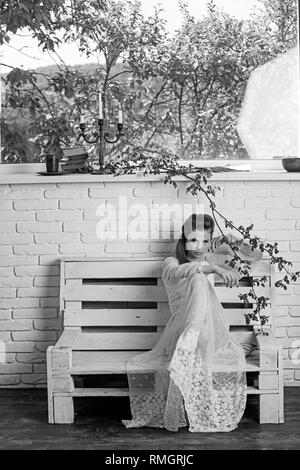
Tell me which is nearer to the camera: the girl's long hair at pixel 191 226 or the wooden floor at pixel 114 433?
the wooden floor at pixel 114 433

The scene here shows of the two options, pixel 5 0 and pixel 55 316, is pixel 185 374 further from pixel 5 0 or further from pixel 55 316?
pixel 5 0

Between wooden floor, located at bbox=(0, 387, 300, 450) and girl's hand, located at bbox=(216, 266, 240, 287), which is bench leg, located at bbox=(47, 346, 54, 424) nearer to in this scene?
wooden floor, located at bbox=(0, 387, 300, 450)

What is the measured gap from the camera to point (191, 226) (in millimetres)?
4016

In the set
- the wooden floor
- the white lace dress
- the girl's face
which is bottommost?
the wooden floor

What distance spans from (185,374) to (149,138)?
1.43 m

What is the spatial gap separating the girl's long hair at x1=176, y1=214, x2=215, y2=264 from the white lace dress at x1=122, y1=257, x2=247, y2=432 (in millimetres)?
96

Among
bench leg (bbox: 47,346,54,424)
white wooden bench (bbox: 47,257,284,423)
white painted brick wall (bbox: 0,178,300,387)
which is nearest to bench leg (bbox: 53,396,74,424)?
bench leg (bbox: 47,346,54,424)

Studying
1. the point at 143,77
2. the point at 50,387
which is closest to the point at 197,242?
the point at 50,387

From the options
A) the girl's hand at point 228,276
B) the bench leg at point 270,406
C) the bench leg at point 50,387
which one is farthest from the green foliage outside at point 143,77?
the bench leg at point 270,406

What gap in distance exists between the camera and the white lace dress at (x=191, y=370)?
3650 millimetres

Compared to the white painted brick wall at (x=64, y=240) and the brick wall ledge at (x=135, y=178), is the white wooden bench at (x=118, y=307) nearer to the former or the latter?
the white painted brick wall at (x=64, y=240)

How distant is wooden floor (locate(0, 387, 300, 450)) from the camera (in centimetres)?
353

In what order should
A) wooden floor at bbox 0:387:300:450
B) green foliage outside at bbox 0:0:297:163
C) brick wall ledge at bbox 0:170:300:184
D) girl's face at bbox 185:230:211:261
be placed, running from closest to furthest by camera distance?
wooden floor at bbox 0:387:300:450, girl's face at bbox 185:230:211:261, brick wall ledge at bbox 0:170:300:184, green foliage outside at bbox 0:0:297:163

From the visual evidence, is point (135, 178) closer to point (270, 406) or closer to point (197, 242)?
point (197, 242)
